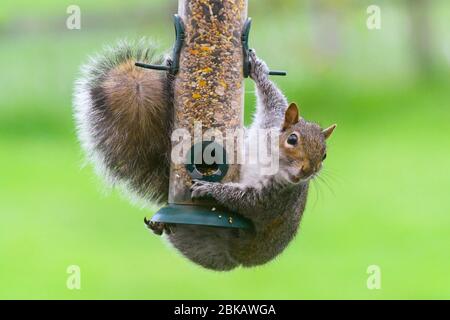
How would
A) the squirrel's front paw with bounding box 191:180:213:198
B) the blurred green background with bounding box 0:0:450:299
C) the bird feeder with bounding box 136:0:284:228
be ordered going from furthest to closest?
the blurred green background with bounding box 0:0:450:299 → the bird feeder with bounding box 136:0:284:228 → the squirrel's front paw with bounding box 191:180:213:198

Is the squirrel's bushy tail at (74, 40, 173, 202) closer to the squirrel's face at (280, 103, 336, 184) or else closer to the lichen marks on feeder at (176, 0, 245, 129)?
the lichen marks on feeder at (176, 0, 245, 129)

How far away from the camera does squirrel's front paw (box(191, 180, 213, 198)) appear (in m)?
4.09

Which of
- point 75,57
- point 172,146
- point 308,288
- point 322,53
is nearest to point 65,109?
point 75,57

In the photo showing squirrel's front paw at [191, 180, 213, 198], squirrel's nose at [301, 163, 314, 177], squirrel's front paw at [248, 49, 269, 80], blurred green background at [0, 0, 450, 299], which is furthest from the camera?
blurred green background at [0, 0, 450, 299]

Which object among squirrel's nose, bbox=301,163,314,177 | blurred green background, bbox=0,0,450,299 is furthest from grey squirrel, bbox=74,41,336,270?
blurred green background, bbox=0,0,450,299

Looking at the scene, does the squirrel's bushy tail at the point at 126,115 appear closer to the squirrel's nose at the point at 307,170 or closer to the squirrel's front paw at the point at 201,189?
the squirrel's front paw at the point at 201,189

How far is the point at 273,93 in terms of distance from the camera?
432cm

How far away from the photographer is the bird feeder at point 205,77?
4.22m

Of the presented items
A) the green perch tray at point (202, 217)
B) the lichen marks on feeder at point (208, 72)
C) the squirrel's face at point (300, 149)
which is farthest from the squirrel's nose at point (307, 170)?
the lichen marks on feeder at point (208, 72)

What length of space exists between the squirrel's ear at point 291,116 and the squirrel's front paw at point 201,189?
0.30m

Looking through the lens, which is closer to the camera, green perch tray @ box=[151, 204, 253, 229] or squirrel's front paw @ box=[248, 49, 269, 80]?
green perch tray @ box=[151, 204, 253, 229]

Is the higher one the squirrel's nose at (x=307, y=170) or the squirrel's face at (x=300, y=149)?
the squirrel's face at (x=300, y=149)
